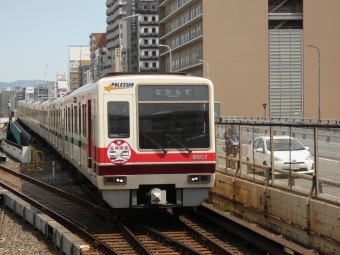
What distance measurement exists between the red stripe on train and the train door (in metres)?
0.13

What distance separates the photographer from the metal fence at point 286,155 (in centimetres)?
1071

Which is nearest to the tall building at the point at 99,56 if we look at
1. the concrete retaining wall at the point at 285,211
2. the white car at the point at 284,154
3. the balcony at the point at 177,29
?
the balcony at the point at 177,29

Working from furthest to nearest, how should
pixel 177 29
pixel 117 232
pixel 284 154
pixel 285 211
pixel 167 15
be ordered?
pixel 167 15 → pixel 177 29 → pixel 117 232 → pixel 284 154 → pixel 285 211

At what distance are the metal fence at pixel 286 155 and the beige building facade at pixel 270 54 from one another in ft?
189

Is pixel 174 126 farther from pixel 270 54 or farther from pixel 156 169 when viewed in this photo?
pixel 270 54

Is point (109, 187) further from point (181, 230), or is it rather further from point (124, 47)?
point (124, 47)

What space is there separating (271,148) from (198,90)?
5.81 feet

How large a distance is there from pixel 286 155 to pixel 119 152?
119 inches

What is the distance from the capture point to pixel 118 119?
500 inches

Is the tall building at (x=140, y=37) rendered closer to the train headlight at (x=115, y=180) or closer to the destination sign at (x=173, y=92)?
the destination sign at (x=173, y=92)

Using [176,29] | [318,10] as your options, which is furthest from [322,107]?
[176,29]

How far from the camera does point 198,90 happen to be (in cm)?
1302

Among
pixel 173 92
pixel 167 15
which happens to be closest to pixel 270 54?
pixel 167 15

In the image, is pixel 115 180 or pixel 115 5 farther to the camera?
pixel 115 5
